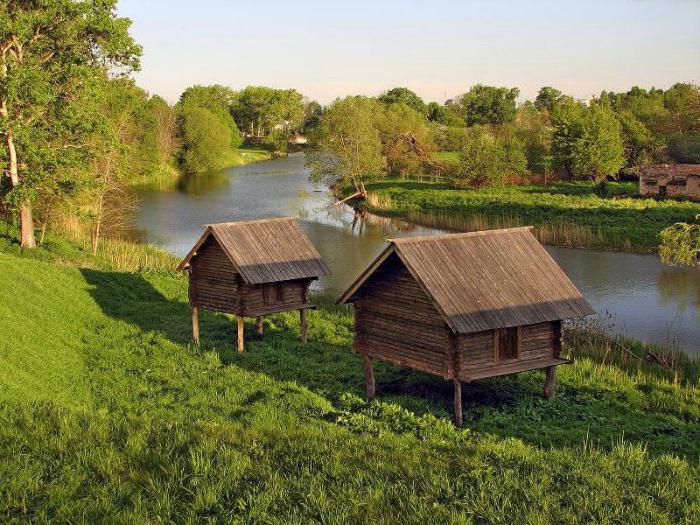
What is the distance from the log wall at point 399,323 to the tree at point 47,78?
22512 millimetres

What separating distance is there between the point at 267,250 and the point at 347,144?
160 ft

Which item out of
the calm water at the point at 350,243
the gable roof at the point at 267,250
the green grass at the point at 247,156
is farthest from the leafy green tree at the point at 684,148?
the gable roof at the point at 267,250

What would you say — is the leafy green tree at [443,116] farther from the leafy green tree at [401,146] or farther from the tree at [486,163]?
the tree at [486,163]

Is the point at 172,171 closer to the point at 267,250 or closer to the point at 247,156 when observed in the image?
the point at 247,156

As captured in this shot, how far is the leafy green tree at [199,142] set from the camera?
114125 mm

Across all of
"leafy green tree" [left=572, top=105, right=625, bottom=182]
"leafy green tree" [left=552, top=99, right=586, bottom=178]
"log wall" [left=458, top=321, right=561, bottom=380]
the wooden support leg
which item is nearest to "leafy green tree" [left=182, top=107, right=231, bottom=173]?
"leafy green tree" [left=552, top=99, right=586, bottom=178]

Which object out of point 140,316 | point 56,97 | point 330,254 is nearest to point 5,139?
point 56,97

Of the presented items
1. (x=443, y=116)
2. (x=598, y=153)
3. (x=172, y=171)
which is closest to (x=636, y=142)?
(x=598, y=153)

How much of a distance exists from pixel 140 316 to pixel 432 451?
18.4 meters

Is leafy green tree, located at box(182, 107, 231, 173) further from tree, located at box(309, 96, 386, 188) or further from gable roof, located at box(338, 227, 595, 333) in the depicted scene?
gable roof, located at box(338, 227, 595, 333)

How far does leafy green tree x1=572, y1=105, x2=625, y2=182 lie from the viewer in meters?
76.1

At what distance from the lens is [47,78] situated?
132 feet

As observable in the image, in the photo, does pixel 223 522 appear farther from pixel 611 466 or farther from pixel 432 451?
pixel 611 466

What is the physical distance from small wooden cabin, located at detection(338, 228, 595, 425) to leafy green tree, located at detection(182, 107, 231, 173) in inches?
3717
